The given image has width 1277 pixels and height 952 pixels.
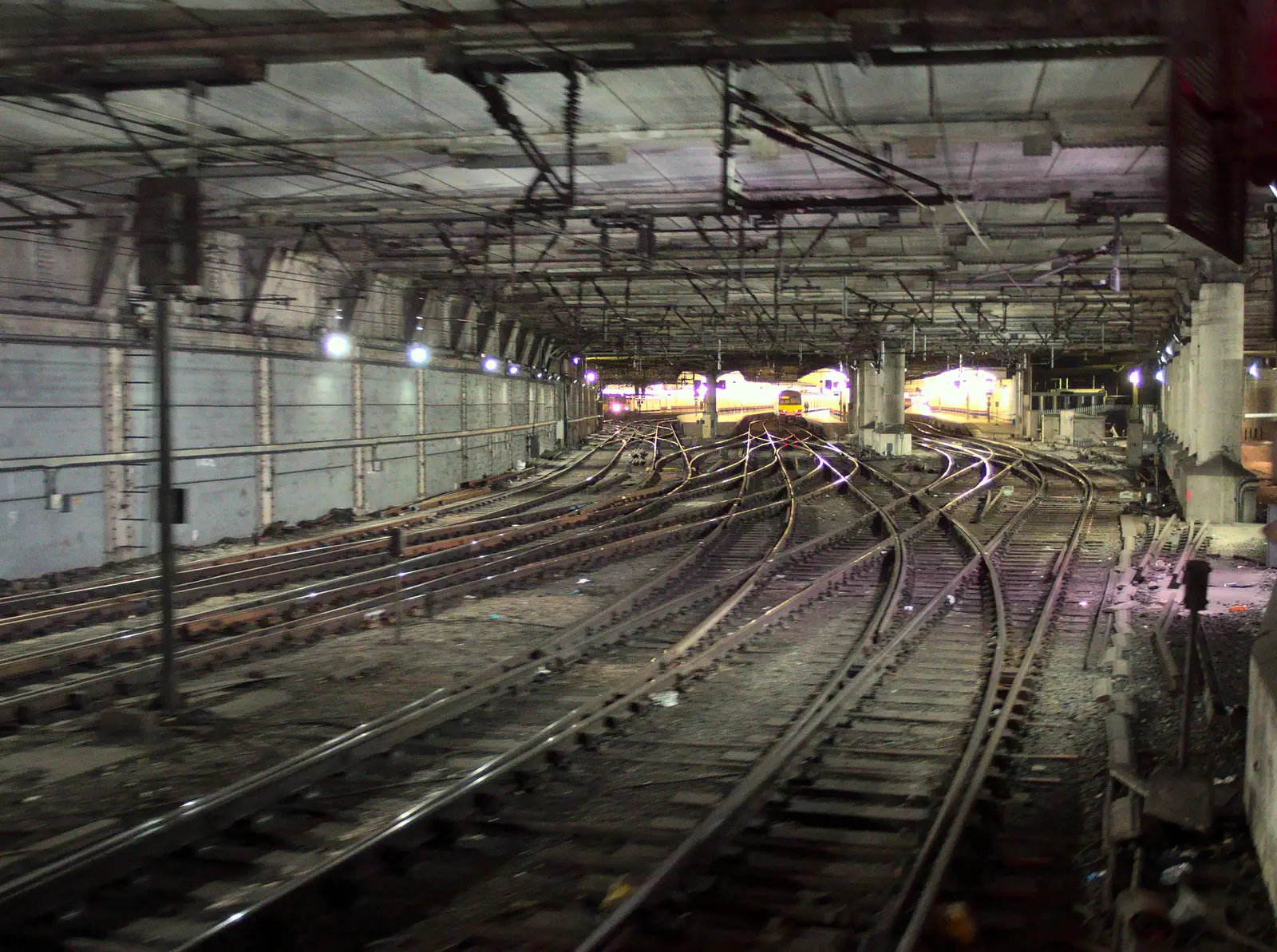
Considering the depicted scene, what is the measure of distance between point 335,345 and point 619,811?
47.4ft

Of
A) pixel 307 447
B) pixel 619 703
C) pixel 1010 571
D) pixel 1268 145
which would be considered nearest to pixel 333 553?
pixel 307 447

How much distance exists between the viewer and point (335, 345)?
60.8ft

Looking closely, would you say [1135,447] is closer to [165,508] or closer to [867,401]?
[867,401]

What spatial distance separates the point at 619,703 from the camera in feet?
24.1

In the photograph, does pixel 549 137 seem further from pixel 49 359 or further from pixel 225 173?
pixel 49 359

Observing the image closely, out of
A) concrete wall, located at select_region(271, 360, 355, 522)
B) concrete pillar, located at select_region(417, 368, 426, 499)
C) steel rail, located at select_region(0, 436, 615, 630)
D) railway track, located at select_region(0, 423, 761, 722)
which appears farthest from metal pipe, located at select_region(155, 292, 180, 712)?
concrete pillar, located at select_region(417, 368, 426, 499)

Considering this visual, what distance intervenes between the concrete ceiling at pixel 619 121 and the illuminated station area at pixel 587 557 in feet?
0.20

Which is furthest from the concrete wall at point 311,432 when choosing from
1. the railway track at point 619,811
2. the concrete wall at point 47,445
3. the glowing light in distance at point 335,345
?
the railway track at point 619,811

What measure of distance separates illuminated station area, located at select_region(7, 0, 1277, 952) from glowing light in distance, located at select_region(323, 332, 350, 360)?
0.43 m

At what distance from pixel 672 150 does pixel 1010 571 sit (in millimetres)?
7140

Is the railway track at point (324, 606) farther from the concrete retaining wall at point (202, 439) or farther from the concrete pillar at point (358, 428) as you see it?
Result: the concrete pillar at point (358, 428)

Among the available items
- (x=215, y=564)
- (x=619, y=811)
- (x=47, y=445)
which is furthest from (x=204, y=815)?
(x=47, y=445)

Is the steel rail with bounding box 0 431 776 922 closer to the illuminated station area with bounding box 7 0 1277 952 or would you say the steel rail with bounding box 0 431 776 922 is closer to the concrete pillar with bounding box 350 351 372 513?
the illuminated station area with bounding box 7 0 1277 952

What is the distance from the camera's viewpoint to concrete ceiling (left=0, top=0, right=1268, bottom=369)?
7090 mm
